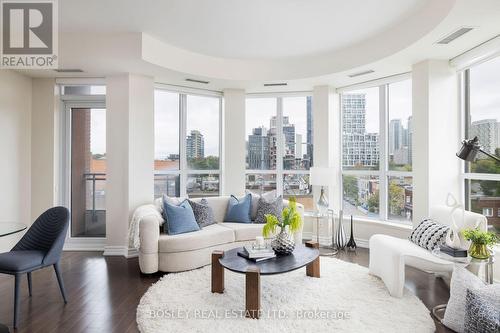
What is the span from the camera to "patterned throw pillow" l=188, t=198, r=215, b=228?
4.44 metres

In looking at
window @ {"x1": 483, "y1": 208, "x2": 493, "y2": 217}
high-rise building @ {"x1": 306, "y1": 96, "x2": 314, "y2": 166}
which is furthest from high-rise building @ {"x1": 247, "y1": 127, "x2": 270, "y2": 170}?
window @ {"x1": 483, "y1": 208, "x2": 493, "y2": 217}

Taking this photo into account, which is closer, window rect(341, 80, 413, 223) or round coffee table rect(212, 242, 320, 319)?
round coffee table rect(212, 242, 320, 319)

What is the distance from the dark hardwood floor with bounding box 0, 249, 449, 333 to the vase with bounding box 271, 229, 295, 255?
4.68ft

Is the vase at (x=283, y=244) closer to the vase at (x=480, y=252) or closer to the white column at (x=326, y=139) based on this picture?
the vase at (x=480, y=252)

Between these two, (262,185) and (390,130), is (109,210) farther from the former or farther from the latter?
(390,130)

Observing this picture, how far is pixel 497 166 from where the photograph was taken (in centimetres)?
354

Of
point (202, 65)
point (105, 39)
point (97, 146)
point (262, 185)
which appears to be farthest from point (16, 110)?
point (262, 185)

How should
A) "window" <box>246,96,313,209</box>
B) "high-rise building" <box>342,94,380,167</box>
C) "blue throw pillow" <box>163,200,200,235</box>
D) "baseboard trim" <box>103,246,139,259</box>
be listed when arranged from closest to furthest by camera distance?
"blue throw pillow" <box>163,200,200,235</box> < "baseboard trim" <box>103,246,139,259</box> < "high-rise building" <box>342,94,380,167</box> < "window" <box>246,96,313,209</box>

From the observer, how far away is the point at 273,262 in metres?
3.03

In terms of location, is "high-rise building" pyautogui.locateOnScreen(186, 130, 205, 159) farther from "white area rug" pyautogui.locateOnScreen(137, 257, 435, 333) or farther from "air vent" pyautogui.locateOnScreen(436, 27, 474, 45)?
"air vent" pyautogui.locateOnScreen(436, 27, 474, 45)

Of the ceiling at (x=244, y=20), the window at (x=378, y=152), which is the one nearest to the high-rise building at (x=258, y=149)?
the window at (x=378, y=152)

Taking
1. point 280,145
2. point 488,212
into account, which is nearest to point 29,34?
point 280,145

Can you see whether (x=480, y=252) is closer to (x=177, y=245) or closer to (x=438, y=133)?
(x=438, y=133)

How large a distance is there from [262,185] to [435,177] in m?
2.94
